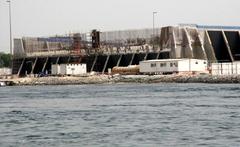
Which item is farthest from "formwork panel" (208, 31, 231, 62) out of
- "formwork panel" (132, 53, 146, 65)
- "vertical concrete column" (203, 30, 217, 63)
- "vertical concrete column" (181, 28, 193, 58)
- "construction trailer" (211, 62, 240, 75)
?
"construction trailer" (211, 62, 240, 75)

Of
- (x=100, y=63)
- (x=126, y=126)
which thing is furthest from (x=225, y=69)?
(x=126, y=126)

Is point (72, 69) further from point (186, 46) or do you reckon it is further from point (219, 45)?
point (219, 45)

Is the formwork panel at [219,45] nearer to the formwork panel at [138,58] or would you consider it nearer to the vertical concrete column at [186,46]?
the vertical concrete column at [186,46]

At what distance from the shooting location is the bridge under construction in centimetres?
11369

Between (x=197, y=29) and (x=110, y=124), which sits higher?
(x=197, y=29)

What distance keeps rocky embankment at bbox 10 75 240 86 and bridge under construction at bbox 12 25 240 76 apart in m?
11.8

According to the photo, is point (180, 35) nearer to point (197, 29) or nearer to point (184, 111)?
point (197, 29)

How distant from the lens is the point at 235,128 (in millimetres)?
31172

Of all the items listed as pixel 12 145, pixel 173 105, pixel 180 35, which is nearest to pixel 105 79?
pixel 180 35

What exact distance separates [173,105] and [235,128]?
1651cm

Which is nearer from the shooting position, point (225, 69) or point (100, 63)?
point (225, 69)

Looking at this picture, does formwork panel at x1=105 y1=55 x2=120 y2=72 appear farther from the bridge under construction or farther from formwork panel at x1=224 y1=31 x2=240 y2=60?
formwork panel at x1=224 y1=31 x2=240 y2=60

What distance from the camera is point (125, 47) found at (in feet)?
402

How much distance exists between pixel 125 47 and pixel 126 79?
2099 cm
